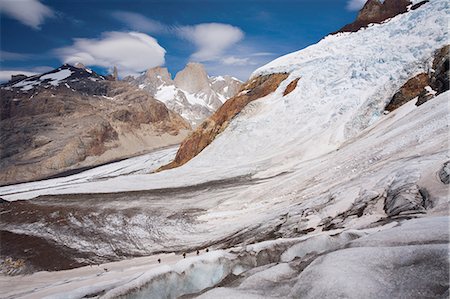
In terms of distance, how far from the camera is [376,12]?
55.0 metres

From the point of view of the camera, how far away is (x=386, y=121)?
2062 cm

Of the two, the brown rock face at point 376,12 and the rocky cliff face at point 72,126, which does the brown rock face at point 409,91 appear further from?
the rocky cliff face at point 72,126

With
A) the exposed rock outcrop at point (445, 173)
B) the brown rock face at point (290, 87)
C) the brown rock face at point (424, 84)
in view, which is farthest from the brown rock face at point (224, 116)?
the exposed rock outcrop at point (445, 173)

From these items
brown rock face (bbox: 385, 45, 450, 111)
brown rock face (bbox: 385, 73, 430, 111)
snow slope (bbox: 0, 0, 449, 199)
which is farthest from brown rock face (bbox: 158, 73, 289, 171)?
brown rock face (bbox: 385, 45, 450, 111)

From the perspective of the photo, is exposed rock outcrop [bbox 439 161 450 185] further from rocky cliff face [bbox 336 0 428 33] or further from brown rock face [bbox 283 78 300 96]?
rocky cliff face [bbox 336 0 428 33]

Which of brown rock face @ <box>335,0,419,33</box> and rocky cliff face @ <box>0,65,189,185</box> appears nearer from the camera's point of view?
brown rock face @ <box>335,0,419,33</box>

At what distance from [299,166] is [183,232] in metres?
9.24

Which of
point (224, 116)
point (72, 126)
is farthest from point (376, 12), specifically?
point (72, 126)

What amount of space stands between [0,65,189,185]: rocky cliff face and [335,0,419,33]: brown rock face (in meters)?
99.7

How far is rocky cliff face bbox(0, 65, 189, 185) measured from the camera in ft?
390

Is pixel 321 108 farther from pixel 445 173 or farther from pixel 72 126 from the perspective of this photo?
pixel 72 126

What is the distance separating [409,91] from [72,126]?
5436 inches

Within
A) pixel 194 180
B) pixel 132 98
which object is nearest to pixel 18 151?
pixel 132 98

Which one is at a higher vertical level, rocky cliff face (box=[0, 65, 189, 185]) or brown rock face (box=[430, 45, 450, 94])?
rocky cliff face (box=[0, 65, 189, 185])
